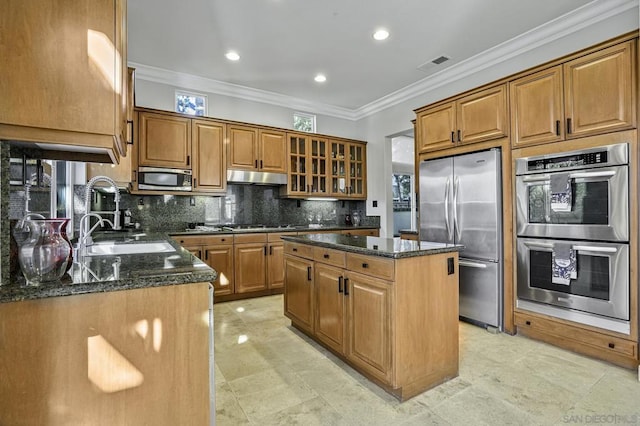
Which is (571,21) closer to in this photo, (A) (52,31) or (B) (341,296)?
(B) (341,296)

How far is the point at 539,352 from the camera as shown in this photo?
2.68 metres

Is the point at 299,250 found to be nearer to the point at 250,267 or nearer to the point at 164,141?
the point at 250,267

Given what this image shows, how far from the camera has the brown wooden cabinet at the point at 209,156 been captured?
169 inches

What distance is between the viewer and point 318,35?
11.4 feet

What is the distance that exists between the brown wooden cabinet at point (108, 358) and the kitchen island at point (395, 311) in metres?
1.10

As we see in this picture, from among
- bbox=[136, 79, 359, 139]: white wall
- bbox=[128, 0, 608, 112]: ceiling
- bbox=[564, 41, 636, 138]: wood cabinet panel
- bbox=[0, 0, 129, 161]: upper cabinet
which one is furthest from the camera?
bbox=[136, 79, 359, 139]: white wall

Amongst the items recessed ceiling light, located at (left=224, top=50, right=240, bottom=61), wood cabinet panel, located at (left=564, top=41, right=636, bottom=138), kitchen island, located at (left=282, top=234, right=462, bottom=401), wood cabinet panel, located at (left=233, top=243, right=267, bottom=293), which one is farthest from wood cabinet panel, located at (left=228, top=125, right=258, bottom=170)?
wood cabinet panel, located at (left=564, top=41, right=636, bottom=138)

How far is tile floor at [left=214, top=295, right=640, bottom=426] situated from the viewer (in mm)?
1833

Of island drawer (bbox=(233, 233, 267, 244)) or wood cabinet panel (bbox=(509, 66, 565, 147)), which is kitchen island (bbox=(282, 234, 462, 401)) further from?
island drawer (bbox=(233, 233, 267, 244))

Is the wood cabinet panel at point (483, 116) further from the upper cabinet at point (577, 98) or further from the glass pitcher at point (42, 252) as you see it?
the glass pitcher at point (42, 252)

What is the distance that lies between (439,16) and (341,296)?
2.79m

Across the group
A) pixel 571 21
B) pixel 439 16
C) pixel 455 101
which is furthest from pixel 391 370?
pixel 571 21

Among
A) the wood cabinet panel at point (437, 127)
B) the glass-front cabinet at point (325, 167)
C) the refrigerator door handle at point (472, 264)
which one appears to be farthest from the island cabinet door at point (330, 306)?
the glass-front cabinet at point (325, 167)

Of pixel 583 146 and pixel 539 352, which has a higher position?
pixel 583 146
